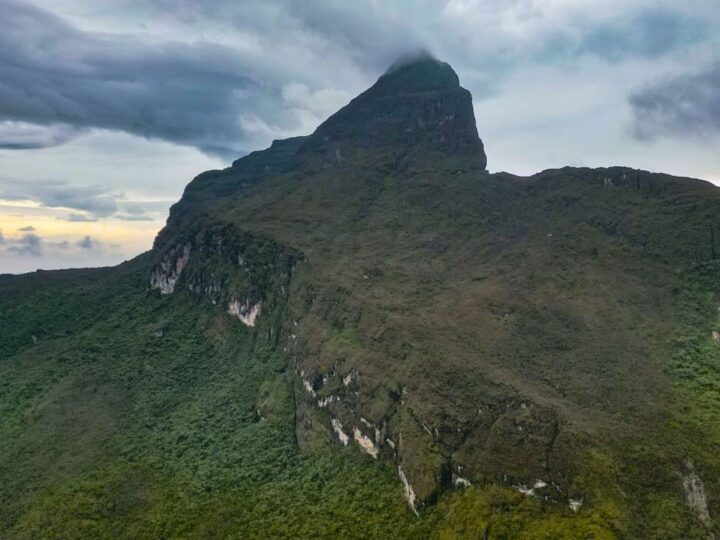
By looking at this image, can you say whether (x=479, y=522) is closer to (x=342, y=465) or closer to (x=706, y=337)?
(x=342, y=465)

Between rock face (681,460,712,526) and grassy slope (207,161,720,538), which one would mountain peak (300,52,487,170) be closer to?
grassy slope (207,161,720,538)

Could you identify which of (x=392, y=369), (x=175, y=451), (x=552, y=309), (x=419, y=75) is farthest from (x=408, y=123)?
(x=175, y=451)

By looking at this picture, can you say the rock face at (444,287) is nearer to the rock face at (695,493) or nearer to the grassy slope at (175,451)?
the rock face at (695,493)

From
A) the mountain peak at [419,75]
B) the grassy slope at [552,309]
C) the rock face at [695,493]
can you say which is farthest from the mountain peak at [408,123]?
the rock face at [695,493]

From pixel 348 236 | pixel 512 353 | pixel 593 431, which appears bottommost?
pixel 593 431

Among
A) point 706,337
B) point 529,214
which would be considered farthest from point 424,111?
point 706,337
